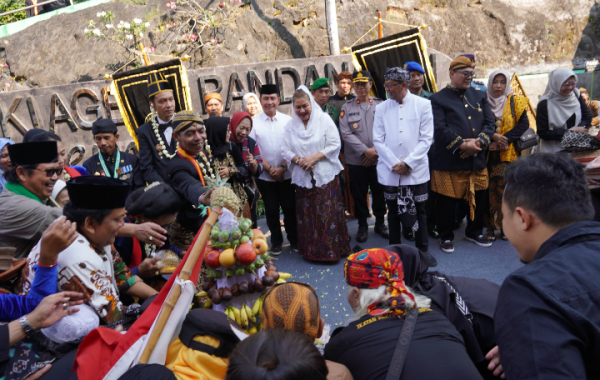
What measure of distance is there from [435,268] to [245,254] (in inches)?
109

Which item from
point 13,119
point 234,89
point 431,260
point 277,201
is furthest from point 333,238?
point 13,119

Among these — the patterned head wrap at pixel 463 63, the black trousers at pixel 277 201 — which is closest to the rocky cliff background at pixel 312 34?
the black trousers at pixel 277 201

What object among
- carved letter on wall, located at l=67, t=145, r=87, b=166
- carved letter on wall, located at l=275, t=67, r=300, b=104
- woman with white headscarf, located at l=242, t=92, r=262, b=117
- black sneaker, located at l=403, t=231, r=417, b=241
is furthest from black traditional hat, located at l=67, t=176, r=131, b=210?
carved letter on wall, located at l=275, t=67, r=300, b=104

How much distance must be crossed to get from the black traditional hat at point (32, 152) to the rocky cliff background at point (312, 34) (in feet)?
27.9

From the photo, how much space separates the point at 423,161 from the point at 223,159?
1.96m

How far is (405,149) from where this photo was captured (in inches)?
157

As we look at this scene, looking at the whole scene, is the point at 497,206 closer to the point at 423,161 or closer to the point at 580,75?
the point at 423,161

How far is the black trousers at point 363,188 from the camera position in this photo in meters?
4.77

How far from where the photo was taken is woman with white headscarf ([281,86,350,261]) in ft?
13.8

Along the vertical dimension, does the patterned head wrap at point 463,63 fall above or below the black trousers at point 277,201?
above

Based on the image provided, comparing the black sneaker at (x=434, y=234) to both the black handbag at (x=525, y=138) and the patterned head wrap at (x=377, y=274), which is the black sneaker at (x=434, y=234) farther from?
the patterned head wrap at (x=377, y=274)

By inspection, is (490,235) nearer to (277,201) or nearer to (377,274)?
(277,201)

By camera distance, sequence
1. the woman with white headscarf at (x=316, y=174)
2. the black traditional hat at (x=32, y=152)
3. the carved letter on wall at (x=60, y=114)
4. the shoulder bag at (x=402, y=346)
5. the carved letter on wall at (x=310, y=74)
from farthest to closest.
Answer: the carved letter on wall at (x=310, y=74), the carved letter on wall at (x=60, y=114), the woman with white headscarf at (x=316, y=174), the black traditional hat at (x=32, y=152), the shoulder bag at (x=402, y=346)

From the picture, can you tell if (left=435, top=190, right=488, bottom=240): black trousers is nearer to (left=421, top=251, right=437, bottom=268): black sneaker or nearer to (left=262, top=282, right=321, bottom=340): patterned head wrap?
(left=421, top=251, right=437, bottom=268): black sneaker
